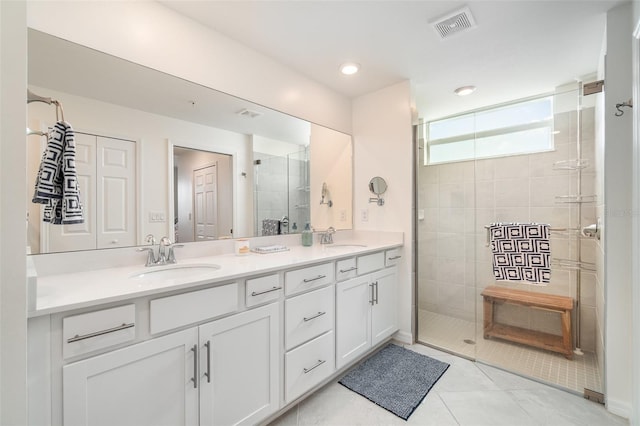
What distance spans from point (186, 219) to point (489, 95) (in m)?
2.98

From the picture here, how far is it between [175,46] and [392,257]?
215 cm

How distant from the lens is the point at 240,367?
1.30m

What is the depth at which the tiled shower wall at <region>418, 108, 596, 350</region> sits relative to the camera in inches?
86.8

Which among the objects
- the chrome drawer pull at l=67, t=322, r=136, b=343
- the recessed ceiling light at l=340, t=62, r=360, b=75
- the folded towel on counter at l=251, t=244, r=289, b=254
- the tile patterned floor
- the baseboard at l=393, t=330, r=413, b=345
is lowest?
the tile patterned floor

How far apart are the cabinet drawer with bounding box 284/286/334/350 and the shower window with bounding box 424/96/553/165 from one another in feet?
5.86

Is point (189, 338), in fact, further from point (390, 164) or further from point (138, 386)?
point (390, 164)

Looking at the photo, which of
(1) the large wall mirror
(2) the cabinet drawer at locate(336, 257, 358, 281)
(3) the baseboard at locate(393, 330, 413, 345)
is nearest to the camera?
(1) the large wall mirror

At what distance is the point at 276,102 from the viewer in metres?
2.15

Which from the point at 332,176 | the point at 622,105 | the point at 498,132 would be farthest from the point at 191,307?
the point at 498,132

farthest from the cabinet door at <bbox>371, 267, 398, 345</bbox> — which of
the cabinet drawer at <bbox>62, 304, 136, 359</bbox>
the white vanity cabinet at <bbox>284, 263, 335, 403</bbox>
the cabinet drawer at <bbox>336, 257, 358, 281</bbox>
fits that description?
the cabinet drawer at <bbox>62, 304, 136, 359</bbox>

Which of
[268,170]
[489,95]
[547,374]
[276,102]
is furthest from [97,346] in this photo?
[489,95]

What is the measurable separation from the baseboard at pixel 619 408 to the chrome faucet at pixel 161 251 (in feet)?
8.66

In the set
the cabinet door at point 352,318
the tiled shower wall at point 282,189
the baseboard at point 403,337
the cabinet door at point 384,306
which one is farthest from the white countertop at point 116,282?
the baseboard at point 403,337

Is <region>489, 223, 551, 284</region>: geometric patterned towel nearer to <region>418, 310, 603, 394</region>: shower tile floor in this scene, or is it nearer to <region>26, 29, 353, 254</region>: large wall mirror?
<region>418, 310, 603, 394</region>: shower tile floor
